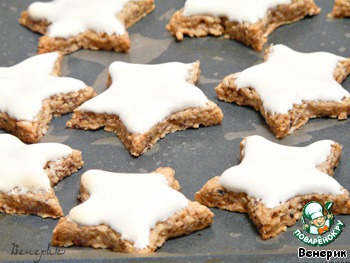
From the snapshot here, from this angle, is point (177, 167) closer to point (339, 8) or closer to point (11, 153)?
point (11, 153)

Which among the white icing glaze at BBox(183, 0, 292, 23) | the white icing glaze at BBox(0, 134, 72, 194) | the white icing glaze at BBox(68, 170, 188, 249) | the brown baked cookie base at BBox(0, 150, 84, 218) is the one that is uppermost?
the white icing glaze at BBox(183, 0, 292, 23)

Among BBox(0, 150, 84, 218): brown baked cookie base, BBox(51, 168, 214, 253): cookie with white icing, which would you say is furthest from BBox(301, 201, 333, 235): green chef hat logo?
BBox(0, 150, 84, 218): brown baked cookie base

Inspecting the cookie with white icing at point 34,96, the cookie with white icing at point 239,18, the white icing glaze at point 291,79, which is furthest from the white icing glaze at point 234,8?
the cookie with white icing at point 34,96

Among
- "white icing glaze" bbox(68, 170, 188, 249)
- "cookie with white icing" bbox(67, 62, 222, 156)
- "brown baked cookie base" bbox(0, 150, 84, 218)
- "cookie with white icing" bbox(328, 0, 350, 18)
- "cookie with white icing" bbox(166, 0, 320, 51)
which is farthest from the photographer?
"cookie with white icing" bbox(328, 0, 350, 18)

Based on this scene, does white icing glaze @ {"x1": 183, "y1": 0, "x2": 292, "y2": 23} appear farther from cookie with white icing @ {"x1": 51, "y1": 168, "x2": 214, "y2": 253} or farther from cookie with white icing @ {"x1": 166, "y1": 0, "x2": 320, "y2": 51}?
cookie with white icing @ {"x1": 51, "y1": 168, "x2": 214, "y2": 253}

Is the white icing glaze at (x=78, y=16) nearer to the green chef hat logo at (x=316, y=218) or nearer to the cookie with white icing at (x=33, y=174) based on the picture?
the cookie with white icing at (x=33, y=174)

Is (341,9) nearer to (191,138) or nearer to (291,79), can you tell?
(291,79)
